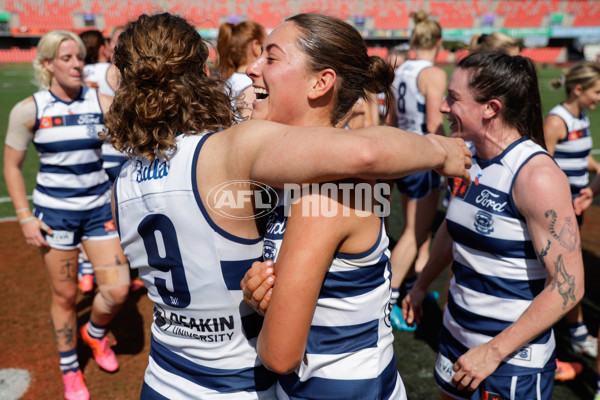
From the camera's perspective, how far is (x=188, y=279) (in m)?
1.54

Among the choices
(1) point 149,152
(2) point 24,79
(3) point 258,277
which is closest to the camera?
(3) point 258,277

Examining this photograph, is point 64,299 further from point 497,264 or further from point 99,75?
point 99,75

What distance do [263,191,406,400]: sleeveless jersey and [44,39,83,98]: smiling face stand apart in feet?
9.47

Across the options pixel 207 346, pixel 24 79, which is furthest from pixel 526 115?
pixel 24 79

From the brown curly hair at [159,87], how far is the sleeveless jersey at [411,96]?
3681 millimetres

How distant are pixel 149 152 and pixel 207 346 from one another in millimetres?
677

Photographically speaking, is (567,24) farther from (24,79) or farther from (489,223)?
(489,223)

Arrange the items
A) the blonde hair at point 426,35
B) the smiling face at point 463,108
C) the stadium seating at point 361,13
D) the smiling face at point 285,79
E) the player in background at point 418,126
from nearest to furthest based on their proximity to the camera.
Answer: the smiling face at point 285,79 → the smiling face at point 463,108 → the player in background at point 418,126 → the blonde hair at point 426,35 → the stadium seating at point 361,13

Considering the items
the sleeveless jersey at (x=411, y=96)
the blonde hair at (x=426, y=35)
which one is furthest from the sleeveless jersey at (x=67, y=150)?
the blonde hair at (x=426, y=35)

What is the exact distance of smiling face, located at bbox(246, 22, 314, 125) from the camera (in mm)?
1447

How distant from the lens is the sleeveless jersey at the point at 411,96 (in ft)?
16.1

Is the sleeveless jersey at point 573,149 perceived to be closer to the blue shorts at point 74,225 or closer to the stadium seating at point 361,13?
the blue shorts at point 74,225

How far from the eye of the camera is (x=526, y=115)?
225 cm

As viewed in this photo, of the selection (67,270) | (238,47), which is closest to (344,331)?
(67,270)
